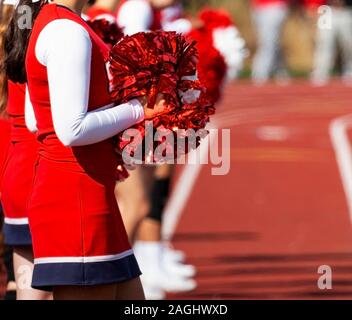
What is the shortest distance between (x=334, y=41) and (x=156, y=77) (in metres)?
18.2

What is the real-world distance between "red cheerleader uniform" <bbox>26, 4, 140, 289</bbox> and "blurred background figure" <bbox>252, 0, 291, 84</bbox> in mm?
16465

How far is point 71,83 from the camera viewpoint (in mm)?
3506

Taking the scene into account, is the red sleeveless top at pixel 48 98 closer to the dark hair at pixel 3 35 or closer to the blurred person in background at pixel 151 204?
the dark hair at pixel 3 35

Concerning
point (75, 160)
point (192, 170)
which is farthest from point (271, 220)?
point (75, 160)

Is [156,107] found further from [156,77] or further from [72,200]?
[72,200]

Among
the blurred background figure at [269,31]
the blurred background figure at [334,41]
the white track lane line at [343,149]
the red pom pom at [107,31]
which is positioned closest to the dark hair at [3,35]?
the red pom pom at [107,31]

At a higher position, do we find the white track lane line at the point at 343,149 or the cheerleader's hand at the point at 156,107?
the white track lane line at the point at 343,149

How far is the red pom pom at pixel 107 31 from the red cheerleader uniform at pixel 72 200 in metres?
0.90

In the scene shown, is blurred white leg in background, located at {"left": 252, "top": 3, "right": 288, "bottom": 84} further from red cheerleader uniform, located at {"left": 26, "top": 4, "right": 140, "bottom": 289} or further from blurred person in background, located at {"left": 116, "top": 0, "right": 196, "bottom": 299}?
red cheerleader uniform, located at {"left": 26, "top": 4, "right": 140, "bottom": 289}

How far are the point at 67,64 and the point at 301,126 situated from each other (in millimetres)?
11801

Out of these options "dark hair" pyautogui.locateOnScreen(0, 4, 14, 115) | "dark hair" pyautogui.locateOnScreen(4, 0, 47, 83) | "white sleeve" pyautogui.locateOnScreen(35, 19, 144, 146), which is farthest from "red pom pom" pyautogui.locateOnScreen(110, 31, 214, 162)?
"dark hair" pyautogui.locateOnScreen(0, 4, 14, 115)

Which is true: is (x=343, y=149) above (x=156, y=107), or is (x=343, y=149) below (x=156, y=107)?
above

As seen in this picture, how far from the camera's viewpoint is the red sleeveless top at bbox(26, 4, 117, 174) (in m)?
3.62

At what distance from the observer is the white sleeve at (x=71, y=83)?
351 cm
